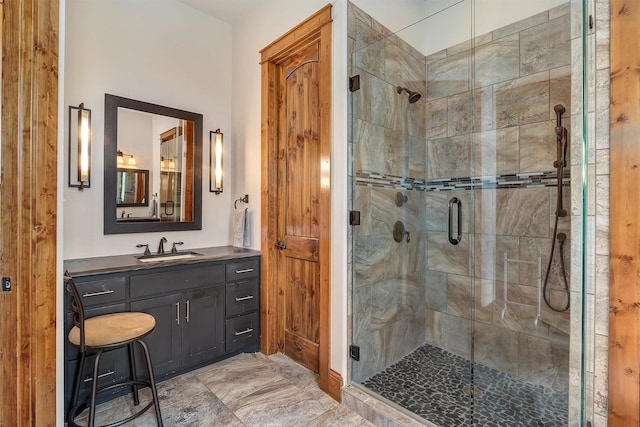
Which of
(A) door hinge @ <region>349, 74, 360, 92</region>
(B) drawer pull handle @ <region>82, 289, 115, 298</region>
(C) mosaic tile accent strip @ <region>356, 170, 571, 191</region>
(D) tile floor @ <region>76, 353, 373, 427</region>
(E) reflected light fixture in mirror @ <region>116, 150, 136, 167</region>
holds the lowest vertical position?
(D) tile floor @ <region>76, 353, 373, 427</region>

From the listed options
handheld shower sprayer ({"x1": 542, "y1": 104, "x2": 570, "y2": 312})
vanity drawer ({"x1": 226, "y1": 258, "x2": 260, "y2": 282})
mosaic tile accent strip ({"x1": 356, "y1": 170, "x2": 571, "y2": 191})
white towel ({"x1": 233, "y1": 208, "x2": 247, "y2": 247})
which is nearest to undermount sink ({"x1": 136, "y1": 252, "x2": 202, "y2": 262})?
vanity drawer ({"x1": 226, "y1": 258, "x2": 260, "y2": 282})

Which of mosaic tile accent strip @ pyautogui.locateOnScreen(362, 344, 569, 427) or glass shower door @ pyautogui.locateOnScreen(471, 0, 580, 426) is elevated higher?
glass shower door @ pyautogui.locateOnScreen(471, 0, 580, 426)

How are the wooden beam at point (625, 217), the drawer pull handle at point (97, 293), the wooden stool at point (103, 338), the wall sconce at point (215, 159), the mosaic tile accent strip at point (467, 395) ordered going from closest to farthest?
1. the wooden beam at point (625, 217)
2. the wooden stool at point (103, 338)
3. the mosaic tile accent strip at point (467, 395)
4. the drawer pull handle at point (97, 293)
5. the wall sconce at point (215, 159)

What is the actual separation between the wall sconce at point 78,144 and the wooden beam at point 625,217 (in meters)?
3.20

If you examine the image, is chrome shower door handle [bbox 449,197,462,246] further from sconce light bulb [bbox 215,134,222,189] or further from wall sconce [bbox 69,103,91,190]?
wall sconce [bbox 69,103,91,190]

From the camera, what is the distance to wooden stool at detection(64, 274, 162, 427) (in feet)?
5.20

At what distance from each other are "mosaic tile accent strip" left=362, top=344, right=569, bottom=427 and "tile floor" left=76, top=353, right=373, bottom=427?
14.3 inches

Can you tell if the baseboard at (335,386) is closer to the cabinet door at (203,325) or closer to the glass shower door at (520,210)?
the glass shower door at (520,210)

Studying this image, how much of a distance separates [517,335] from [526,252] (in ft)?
1.97

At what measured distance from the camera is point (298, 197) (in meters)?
2.68

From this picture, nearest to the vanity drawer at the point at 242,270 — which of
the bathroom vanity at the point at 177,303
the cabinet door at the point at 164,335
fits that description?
the bathroom vanity at the point at 177,303

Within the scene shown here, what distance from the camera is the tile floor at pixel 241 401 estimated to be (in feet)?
6.21

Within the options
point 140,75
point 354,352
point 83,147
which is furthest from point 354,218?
point 140,75

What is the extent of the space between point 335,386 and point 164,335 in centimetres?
127
